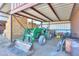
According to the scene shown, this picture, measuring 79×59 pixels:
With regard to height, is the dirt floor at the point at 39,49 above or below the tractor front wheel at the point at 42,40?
below

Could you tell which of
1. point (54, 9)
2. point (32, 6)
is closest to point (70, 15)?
point (54, 9)

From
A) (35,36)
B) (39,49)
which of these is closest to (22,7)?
(35,36)

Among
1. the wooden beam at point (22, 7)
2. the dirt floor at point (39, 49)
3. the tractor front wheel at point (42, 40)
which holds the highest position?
the wooden beam at point (22, 7)

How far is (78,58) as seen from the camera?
6.73 feet

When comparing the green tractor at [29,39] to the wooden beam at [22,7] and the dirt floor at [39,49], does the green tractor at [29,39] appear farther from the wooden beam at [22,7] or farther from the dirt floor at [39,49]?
the wooden beam at [22,7]

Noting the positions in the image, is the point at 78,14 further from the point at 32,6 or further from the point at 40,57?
the point at 40,57

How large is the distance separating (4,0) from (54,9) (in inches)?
32.1

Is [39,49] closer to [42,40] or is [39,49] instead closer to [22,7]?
Result: [42,40]

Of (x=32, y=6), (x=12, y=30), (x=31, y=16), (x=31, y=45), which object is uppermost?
(x=32, y=6)

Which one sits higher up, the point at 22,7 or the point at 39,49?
the point at 22,7

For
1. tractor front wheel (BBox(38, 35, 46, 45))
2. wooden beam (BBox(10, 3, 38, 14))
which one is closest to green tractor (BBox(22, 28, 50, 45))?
tractor front wheel (BBox(38, 35, 46, 45))

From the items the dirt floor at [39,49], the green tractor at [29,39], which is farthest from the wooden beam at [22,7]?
the dirt floor at [39,49]

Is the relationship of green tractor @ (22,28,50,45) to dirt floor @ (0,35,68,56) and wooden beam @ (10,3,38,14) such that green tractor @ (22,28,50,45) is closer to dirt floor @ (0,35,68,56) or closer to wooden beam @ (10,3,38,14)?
dirt floor @ (0,35,68,56)

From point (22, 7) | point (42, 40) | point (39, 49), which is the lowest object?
point (39, 49)
